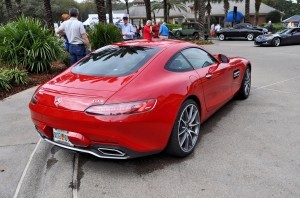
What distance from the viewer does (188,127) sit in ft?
12.6

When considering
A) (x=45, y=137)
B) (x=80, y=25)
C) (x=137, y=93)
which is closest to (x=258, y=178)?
(x=137, y=93)

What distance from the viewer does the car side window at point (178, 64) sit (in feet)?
12.9

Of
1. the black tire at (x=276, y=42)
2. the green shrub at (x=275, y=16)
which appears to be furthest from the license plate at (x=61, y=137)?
the green shrub at (x=275, y=16)

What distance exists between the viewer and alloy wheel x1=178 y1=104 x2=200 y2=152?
371 cm

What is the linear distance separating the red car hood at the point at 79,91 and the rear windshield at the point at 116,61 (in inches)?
7.4

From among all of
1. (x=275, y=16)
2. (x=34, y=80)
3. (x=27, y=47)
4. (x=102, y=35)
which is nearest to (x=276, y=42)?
(x=102, y=35)

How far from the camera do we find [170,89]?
11.5ft

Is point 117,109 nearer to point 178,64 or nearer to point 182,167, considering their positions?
point 182,167

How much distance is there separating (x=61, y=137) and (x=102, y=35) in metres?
7.78

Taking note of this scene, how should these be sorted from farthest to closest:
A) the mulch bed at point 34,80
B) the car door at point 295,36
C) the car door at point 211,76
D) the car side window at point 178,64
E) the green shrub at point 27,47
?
the car door at point 295,36 → the green shrub at point 27,47 → the mulch bed at point 34,80 → the car door at point 211,76 → the car side window at point 178,64

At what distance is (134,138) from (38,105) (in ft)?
3.90

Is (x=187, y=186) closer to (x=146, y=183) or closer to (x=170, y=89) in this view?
(x=146, y=183)

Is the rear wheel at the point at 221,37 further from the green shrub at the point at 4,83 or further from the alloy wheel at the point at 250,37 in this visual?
the green shrub at the point at 4,83

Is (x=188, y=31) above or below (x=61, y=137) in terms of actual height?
above
